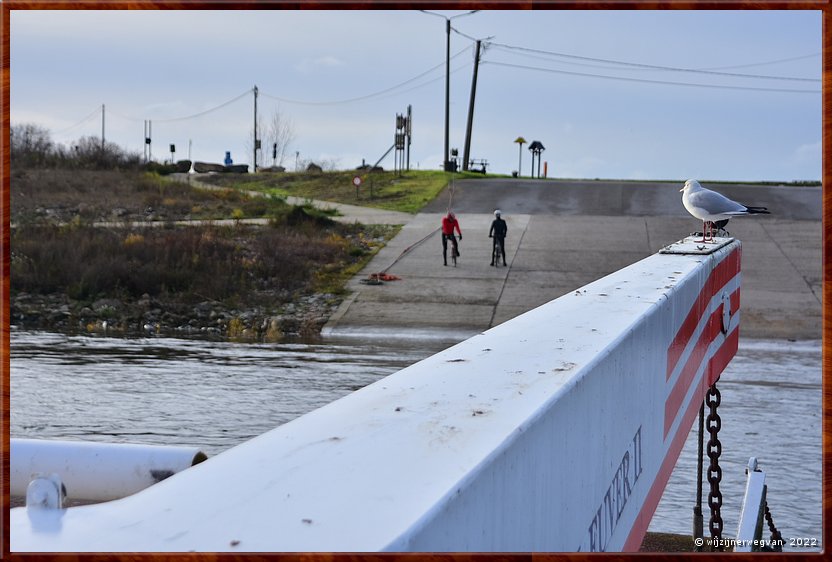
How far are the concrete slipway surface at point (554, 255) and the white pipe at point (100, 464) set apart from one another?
16642mm

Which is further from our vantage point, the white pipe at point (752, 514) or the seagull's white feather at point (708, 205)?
the seagull's white feather at point (708, 205)

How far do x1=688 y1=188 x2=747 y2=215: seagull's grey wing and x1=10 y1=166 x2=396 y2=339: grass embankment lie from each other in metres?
13.7

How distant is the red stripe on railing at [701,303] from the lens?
3.84 meters

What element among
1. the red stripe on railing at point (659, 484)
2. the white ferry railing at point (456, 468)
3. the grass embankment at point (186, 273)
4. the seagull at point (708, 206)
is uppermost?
the seagull at point (708, 206)

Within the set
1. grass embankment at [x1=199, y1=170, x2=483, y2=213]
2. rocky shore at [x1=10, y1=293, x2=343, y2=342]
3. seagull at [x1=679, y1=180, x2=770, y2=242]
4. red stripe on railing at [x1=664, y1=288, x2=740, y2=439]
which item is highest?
grass embankment at [x1=199, y1=170, x2=483, y2=213]

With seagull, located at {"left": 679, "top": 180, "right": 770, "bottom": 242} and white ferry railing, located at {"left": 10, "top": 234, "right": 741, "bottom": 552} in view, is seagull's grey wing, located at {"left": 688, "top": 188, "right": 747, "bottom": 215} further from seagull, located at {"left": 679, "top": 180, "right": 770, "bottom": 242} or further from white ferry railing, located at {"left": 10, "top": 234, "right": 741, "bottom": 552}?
white ferry railing, located at {"left": 10, "top": 234, "right": 741, "bottom": 552}

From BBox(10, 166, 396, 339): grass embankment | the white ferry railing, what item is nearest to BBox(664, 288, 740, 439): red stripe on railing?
the white ferry railing

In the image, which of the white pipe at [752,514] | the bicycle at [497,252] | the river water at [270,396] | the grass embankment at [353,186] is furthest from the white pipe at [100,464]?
the grass embankment at [353,186]

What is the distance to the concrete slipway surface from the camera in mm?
20703

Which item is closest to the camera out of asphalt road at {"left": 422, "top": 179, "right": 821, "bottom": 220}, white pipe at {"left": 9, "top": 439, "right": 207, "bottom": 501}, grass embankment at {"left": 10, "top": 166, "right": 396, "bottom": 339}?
white pipe at {"left": 9, "top": 439, "right": 207, "bottom": 501}

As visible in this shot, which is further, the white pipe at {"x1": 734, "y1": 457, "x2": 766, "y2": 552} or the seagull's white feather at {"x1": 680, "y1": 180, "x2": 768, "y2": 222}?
the seagull's white feather at {"x1": 680, "y1": 180, "x2": 768, "y2": 222}

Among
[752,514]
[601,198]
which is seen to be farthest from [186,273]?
[601,198]

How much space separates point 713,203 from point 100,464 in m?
4.97

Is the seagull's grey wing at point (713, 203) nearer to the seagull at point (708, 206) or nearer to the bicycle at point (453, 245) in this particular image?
the seagull at point (708, 206)
